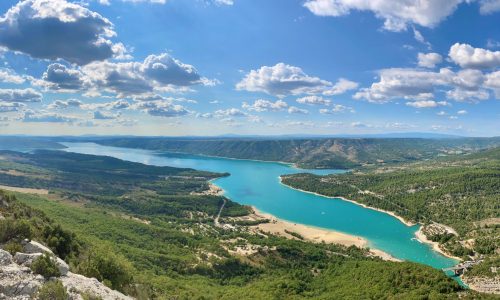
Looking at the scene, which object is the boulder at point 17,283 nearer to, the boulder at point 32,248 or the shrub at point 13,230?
the boulder at point 32,248

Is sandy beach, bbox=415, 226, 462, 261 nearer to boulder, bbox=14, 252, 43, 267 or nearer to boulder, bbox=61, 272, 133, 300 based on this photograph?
boulder, bbox=61, 272, 133, 300

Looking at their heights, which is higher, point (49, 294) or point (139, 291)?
point (49, 294)

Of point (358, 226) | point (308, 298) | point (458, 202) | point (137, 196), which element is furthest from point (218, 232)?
point (458, 202)

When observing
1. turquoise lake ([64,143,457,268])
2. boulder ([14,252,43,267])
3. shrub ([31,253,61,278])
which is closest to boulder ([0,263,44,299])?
shrub ([31,253,61,278])

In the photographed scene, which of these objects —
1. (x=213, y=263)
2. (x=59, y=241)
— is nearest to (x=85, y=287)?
(x=59, y=241)

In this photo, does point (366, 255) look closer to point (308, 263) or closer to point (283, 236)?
point (308, 263)

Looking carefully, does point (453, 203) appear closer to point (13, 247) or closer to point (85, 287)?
point (85, 287)
